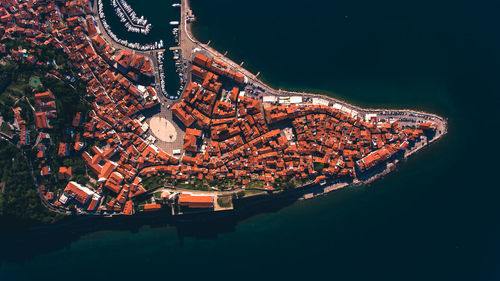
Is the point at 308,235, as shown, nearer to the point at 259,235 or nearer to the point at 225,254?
the point at 259,235

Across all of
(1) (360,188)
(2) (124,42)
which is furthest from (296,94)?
(2) (124,42)

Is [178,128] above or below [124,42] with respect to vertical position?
below

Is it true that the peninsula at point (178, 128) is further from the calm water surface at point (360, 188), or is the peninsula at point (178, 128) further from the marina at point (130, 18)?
the calm water surface at point (360, 188)

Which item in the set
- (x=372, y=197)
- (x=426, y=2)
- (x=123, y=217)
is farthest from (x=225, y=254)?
(x=426, y=2)

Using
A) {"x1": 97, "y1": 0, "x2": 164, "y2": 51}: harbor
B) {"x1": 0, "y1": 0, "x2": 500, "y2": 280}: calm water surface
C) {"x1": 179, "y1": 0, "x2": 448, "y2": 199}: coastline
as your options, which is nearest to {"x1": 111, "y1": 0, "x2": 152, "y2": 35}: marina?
{"x1": 0, "y1": 0, "x2": 500, "y2": 280}: calm water surface

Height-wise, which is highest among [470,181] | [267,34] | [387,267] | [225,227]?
[267,34]

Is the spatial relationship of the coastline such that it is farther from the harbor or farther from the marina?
the marina

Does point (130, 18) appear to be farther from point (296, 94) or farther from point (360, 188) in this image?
point (360, 188)
